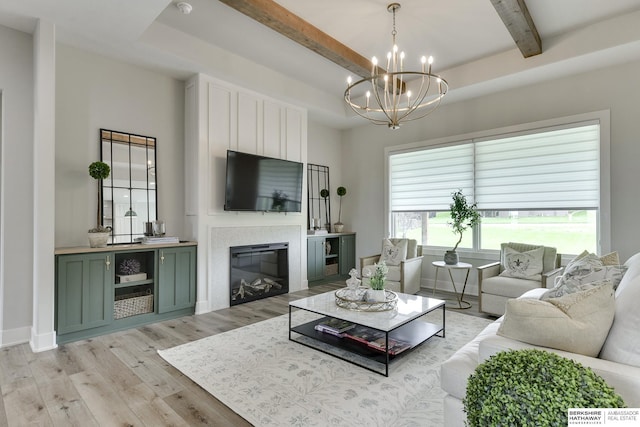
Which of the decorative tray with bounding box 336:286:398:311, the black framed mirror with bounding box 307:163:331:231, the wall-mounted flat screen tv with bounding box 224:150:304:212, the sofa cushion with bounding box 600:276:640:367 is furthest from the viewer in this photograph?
the black framed mirror with bounding box 307:163:331:231

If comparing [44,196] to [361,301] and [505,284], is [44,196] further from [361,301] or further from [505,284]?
[505,284]

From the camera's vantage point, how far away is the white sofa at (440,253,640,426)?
→ 125 cm

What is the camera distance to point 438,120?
5.41 m

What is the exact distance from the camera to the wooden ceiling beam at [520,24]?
298cm

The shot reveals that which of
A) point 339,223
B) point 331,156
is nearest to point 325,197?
point 339,223

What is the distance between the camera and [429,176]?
5.54 metres

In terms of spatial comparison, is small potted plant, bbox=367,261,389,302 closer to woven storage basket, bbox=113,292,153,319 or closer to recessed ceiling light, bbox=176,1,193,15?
woven storage basket, bbox=113,292,153,319

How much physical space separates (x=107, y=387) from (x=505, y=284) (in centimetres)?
391

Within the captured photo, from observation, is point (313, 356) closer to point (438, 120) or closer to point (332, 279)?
point (332, 279)

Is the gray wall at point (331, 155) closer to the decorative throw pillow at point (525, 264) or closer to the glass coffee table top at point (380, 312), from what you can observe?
the decorative throw pillow at point (525, 264)

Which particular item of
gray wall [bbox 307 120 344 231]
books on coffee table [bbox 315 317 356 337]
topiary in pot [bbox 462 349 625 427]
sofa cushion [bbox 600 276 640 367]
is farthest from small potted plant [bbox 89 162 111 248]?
sofa cushion [bbox 600 276 640 367]

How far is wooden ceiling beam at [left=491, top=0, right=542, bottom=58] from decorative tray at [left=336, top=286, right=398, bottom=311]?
9.13 ft

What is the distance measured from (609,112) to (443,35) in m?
2.23

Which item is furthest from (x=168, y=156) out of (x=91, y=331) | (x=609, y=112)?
(x=609, y=112)
